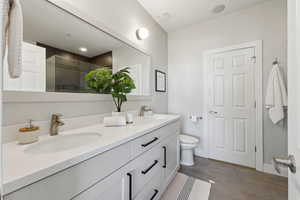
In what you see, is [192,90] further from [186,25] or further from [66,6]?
[66,6]

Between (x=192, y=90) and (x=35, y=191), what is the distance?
253 cm

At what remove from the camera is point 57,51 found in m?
0.98

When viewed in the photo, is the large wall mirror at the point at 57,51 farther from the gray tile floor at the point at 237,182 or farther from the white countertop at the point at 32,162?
the gray tile floor at the point at 237,182

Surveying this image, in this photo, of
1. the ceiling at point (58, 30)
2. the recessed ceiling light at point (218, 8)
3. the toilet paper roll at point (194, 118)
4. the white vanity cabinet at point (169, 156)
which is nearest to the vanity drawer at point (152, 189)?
the white vanity cabinet at point (169, 156)

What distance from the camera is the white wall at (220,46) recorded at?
1.85m

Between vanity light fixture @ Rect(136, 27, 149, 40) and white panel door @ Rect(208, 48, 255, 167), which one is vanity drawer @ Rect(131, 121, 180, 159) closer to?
white panel door @ Rect(208, 48, 255, 167)

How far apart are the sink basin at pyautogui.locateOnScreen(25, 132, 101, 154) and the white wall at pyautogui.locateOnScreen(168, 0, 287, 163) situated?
6.80 ft

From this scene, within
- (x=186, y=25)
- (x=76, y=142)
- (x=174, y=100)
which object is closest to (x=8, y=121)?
(x=76, y=142)

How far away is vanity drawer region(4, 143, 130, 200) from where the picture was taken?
43 centimetres

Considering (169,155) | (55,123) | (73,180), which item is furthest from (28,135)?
(169,155)

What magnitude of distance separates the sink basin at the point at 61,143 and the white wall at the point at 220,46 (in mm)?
2074

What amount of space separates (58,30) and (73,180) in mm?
1070

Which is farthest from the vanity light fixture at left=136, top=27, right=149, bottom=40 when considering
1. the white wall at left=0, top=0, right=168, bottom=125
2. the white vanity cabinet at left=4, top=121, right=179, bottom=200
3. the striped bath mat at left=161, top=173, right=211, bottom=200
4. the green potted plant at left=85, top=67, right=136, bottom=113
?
the striped bath mat at left=161, top=173, right=211, bottom=200

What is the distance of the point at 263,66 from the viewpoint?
6.43 ft
